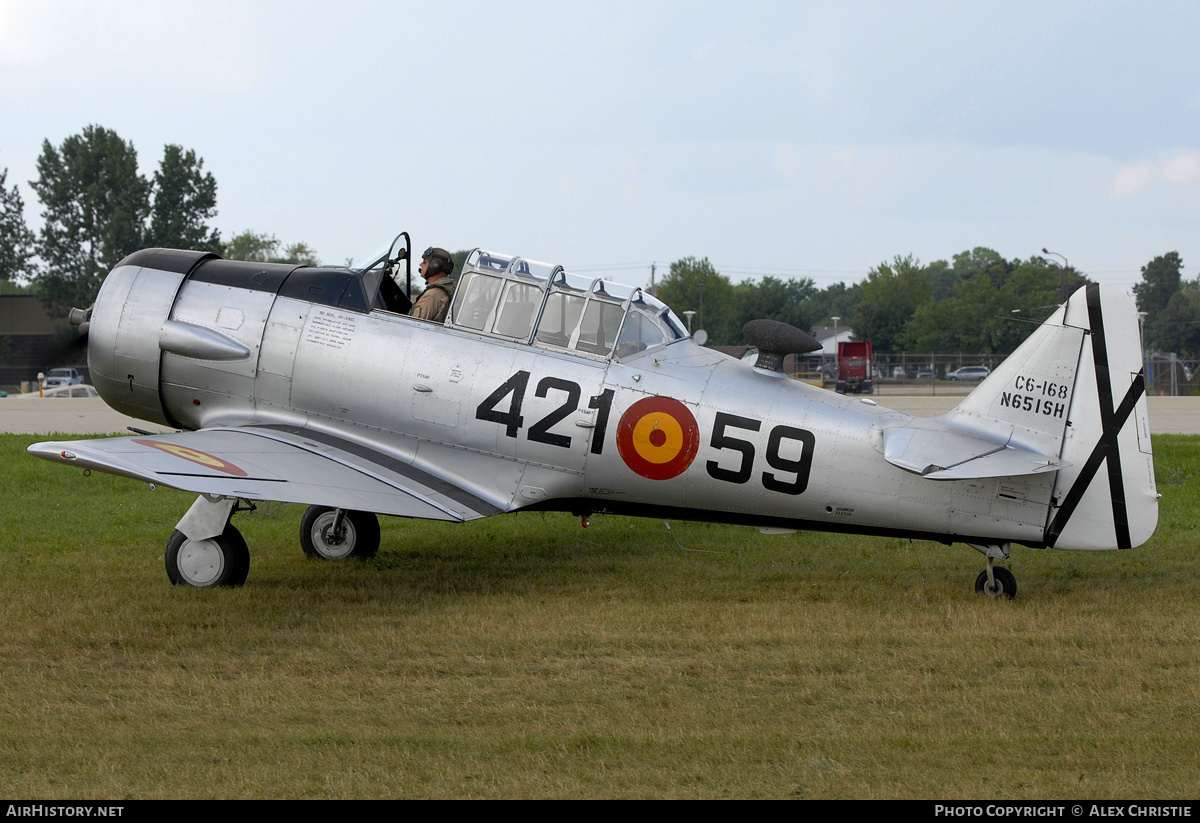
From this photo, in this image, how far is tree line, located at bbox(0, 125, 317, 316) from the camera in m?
63.1

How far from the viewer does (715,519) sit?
803 centimetres

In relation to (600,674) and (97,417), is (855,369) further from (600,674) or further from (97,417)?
(600,674)

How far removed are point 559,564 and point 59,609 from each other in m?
3.96

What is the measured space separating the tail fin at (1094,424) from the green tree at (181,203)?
207ft

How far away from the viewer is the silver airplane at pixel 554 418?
739 cm

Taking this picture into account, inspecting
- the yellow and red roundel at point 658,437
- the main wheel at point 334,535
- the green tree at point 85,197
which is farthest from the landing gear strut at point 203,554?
the green tree at point 85,197

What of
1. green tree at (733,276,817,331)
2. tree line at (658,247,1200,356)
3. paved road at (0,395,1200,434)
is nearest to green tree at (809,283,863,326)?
tree line at (658,247,1200,356)

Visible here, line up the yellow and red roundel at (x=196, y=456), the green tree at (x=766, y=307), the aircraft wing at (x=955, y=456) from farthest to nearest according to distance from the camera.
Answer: the green tree at (x=766, y=307)
the yellow and red roundel at (x=196, y=456)
the aircraft wing at (x=955, y=456)

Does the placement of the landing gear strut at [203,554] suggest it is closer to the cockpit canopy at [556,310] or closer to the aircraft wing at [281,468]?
the aircraft wing at [281,468]

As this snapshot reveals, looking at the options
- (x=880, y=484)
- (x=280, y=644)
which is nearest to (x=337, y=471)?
(x=280, y=644)

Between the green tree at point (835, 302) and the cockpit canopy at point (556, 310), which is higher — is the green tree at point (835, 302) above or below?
above

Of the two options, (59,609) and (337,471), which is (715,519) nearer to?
(337,471)

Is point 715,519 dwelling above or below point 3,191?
below

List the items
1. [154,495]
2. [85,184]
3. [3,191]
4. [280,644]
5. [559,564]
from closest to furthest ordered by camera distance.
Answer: [280,644] < [559,564] < [154,495] < [85,184] < [3,191]
